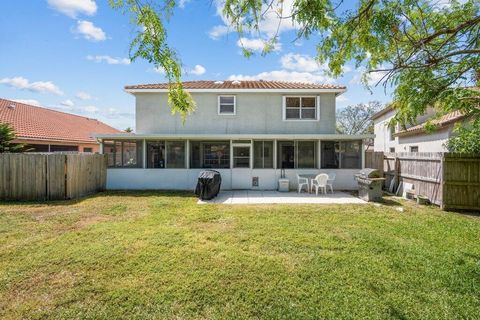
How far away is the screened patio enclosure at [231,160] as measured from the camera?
547 inches

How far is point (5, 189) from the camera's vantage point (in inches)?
421

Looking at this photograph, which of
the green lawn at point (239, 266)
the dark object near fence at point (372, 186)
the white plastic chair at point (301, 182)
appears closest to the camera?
the green lawn at point (239, 266)

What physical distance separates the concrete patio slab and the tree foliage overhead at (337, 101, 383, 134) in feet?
118

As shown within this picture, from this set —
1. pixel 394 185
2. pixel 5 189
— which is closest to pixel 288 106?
pixel 394 185

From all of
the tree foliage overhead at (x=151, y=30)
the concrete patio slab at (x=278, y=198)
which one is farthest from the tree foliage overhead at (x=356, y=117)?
the tree foliage overhead at (x=151, y=30)

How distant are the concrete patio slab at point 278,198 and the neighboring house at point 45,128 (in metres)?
9.51

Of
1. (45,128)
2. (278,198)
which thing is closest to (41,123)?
(45,128)

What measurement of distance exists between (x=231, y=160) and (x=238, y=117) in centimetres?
262

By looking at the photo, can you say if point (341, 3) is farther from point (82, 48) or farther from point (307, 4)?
point (82, 48)

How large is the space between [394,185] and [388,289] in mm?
10785

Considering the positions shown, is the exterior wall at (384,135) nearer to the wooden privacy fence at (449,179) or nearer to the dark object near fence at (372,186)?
the wooden privacy fence at (449,179)

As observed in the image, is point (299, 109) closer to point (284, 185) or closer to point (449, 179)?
point (284, 185)

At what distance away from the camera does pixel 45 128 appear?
19781 mm

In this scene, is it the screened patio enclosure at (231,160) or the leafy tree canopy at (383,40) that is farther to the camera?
the screened patio enclosure at (231,160)
